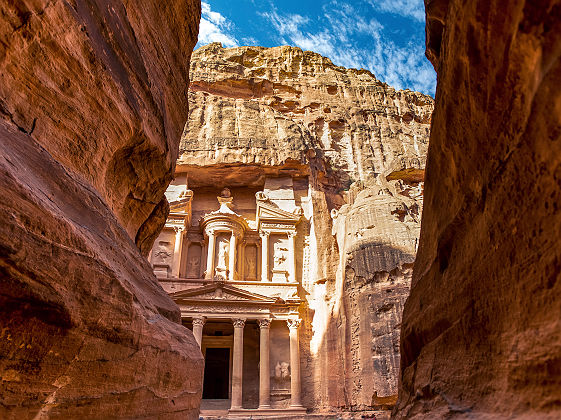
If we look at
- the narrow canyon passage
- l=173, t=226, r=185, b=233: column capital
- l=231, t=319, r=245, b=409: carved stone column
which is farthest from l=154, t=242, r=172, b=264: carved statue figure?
the narrow canyon passage

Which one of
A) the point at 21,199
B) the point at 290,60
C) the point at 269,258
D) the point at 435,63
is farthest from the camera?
the point at 290,60

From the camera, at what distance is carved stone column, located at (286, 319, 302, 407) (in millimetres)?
18250

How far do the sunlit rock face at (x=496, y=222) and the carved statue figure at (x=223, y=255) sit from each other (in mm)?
19441

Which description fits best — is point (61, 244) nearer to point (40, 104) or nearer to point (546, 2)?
point (40, 104)

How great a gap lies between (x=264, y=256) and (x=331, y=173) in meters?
7.49

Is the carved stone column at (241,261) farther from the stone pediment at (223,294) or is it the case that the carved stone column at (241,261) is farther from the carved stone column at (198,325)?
the carved stone column at (198,325)

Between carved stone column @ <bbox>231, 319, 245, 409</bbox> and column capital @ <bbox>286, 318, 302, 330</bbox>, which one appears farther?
column capital @ <bbox>286, 318, 302, 330</bbox>

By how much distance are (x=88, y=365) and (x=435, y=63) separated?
164 inches

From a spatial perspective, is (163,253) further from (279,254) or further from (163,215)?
(163,215)

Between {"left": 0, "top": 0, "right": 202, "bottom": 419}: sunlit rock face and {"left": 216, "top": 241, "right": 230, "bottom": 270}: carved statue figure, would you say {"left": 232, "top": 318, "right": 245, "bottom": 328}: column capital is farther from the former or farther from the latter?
{"left": 0, "top": 0, "right": 202, "bottom": 419}: sunlit rock face

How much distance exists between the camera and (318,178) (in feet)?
85.2

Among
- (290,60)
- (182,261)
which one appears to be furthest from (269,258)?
(290,60)

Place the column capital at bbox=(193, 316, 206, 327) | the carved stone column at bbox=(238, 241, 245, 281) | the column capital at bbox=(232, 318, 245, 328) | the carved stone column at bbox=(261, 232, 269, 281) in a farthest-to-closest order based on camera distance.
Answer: the carved stone column at bbox=(238, 241, 245, 281)
the carved stone column at bbox=(261, 232, 269, 281)
the column capital at bbox=(232, 318, 245, 328)
the column capital at bbox=(193, 316, 206, 327)

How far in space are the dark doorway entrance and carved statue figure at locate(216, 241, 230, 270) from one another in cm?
431
